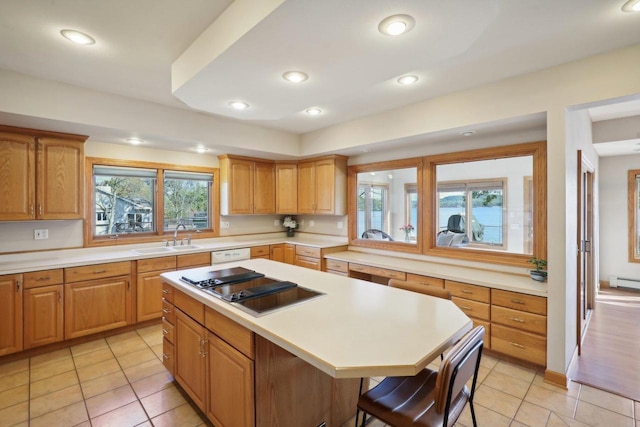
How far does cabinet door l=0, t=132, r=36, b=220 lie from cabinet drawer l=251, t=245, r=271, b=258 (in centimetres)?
248

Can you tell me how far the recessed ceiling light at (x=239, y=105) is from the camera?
7.75ft

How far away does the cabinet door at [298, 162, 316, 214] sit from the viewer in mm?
4723

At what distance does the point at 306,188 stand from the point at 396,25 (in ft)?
11.5

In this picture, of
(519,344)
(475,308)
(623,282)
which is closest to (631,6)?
(475,308)

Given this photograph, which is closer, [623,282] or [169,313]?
[169,313]

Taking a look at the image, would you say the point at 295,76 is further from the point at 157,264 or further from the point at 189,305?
the point at 157,264

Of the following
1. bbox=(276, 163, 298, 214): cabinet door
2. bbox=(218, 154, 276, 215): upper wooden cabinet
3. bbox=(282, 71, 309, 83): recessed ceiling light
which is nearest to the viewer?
bbox=(282, 71, 309, 83): recessed ceiling light

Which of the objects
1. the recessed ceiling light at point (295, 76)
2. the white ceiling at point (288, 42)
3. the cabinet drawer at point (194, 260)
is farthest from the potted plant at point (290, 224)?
the recessed ceiling light at point (295, 76)

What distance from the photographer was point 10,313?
2.70 m

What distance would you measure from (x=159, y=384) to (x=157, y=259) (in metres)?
1.54

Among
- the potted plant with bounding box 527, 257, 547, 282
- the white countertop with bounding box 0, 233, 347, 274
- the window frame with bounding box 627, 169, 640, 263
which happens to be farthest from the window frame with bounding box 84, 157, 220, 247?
the window frame with bounding box 627, 169, 640, 263

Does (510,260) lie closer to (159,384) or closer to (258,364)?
(258,364)

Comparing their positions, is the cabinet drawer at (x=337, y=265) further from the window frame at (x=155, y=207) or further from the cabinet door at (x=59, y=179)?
the cabinet door at (x=59, y=179)

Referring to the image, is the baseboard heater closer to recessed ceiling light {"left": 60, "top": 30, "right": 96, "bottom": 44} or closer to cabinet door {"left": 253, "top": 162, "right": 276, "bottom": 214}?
cabinet door {"left": 253, "top": 162, "right": 276, "bottom": 214}
